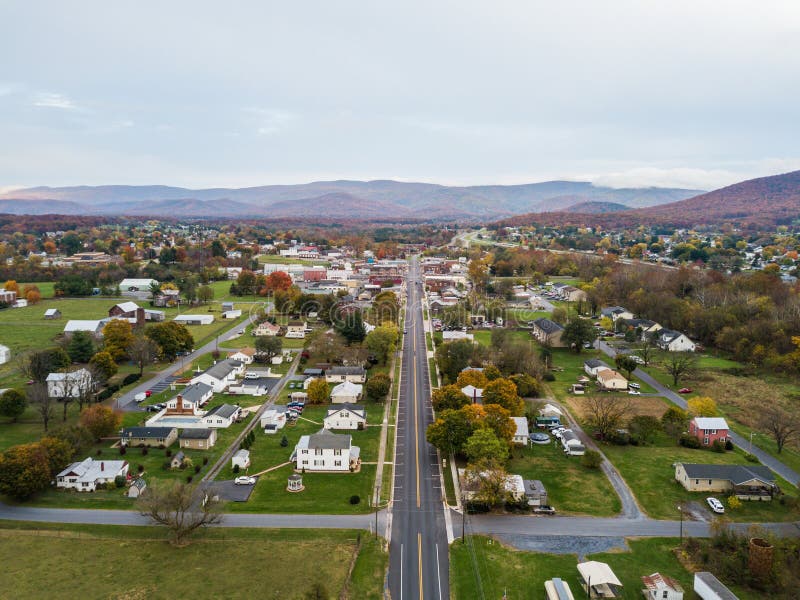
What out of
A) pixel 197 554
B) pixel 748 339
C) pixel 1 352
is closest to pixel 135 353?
pixel 1 352

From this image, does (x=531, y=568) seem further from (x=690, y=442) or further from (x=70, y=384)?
(x=70, y=384)

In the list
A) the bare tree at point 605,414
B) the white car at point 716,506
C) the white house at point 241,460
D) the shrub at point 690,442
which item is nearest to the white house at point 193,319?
the white house at point 241,460

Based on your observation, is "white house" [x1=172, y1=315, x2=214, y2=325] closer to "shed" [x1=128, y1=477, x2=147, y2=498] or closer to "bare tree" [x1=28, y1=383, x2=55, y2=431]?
"bare tree" [x1=28, y1=383, x2=55, y2=431]

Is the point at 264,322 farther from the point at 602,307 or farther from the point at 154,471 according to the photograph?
the point at 602,307

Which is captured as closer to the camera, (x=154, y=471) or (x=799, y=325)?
(x=154, y=471)

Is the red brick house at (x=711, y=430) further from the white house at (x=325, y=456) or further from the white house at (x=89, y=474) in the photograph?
the white house at (x=89, y=474)

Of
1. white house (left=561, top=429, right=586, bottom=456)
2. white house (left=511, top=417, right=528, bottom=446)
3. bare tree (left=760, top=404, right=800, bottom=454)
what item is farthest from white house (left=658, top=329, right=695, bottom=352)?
white house (left=511, top=417, right=528, bottom=446)
